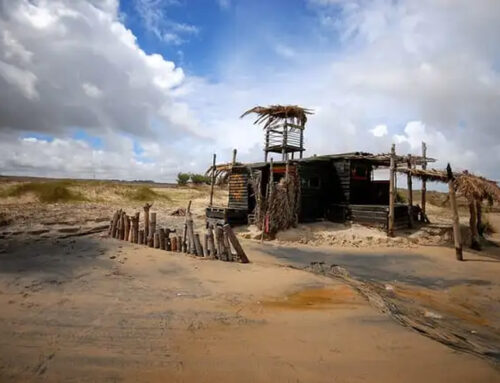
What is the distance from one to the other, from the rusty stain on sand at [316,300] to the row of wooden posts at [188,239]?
3.02m

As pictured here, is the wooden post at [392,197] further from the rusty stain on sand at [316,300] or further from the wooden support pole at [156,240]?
the wooden support pole at [156,240]

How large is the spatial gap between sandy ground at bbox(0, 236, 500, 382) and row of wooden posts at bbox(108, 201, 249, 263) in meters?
1.48

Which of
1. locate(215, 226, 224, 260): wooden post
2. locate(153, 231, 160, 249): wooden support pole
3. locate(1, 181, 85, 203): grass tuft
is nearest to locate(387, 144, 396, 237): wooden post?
locate(215, 226, 224, 260): wooden post

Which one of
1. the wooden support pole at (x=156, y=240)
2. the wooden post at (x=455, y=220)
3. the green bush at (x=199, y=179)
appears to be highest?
the green bush at (x=199, y=179)

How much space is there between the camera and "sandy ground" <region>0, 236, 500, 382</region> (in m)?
3.92

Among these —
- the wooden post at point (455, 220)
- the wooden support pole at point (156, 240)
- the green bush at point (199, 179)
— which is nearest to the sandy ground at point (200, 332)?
the wooden support pole at point (156, 240)

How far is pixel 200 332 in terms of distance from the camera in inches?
195

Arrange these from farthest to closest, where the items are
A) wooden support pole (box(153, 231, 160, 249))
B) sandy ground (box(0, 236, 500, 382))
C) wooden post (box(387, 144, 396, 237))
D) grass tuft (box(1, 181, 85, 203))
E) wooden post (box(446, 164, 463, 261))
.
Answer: grass tuft (box(1, 181, 85, 203)) < wooden post (box(387, 144, 396, 237)) < wooden post (box(446, 164, 463, 261)) < wooden support pole (box(153, 231, 160, 249)) < sandy ground (box(0, 236, 500, 382))

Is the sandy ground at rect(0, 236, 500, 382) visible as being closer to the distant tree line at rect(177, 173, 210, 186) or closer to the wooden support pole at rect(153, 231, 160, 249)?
the wooden support pole at rect(153, 231, 160, 249)

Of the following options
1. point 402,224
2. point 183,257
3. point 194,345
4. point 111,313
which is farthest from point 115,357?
point 402,224

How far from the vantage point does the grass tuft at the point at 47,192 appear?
100.0 ft

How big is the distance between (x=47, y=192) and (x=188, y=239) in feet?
88.3

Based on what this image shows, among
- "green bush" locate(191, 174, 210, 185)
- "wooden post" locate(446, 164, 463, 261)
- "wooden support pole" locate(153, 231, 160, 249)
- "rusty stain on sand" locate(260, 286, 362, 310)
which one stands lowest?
"rusty stain on sand" locate(260, 286, 362, 310)

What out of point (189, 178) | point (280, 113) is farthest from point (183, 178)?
point (280, 113)
